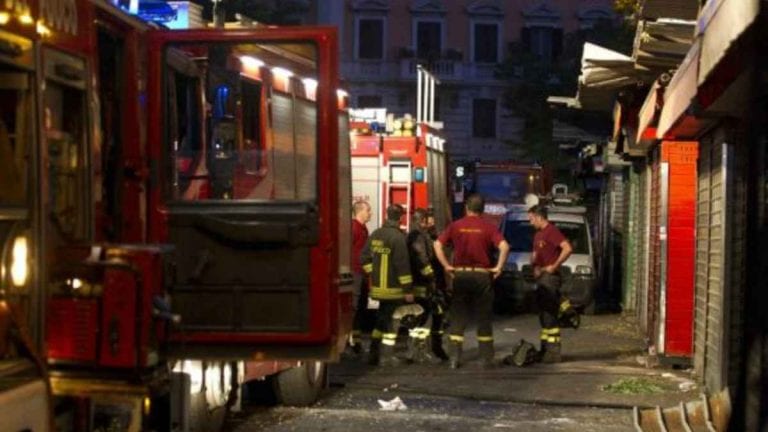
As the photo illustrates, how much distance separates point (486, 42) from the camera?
62656 millimetres

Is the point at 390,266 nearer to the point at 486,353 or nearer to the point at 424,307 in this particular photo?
the point at 424,307

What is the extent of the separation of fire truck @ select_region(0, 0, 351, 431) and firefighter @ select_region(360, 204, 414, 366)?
6946 millimetres

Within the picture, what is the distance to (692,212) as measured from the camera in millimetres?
15617

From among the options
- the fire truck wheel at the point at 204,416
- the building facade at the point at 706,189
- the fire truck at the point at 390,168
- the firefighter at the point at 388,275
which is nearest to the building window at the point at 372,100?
the fire truck at the point at 390,168

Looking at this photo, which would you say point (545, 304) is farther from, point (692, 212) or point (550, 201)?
point (550, 201)

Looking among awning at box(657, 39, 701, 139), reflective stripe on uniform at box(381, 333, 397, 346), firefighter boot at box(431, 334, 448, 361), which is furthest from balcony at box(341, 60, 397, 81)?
awning at box(657, 39, 701, 139)

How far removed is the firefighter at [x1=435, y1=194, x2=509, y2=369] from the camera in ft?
51.3

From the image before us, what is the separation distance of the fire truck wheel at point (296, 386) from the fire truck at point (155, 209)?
3.42m

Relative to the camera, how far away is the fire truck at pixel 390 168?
67.7 ft

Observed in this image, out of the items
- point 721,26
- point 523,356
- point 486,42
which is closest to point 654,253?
point 523,356

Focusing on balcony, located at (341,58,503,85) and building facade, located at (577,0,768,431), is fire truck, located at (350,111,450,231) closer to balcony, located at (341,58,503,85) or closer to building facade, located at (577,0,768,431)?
building facade, located at (577,0,768,431)

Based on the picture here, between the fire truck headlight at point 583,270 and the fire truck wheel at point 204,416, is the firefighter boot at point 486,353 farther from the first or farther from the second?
the fire truck headlight at point 583,270

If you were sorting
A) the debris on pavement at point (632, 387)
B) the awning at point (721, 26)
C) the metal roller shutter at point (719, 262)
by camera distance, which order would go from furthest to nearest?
1. the debris on pavement at point (632, 387)
2. the metal roller shutter at point (719, 262)
3. the awning at point (721, 26)

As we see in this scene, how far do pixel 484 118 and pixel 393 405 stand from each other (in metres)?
50.0
